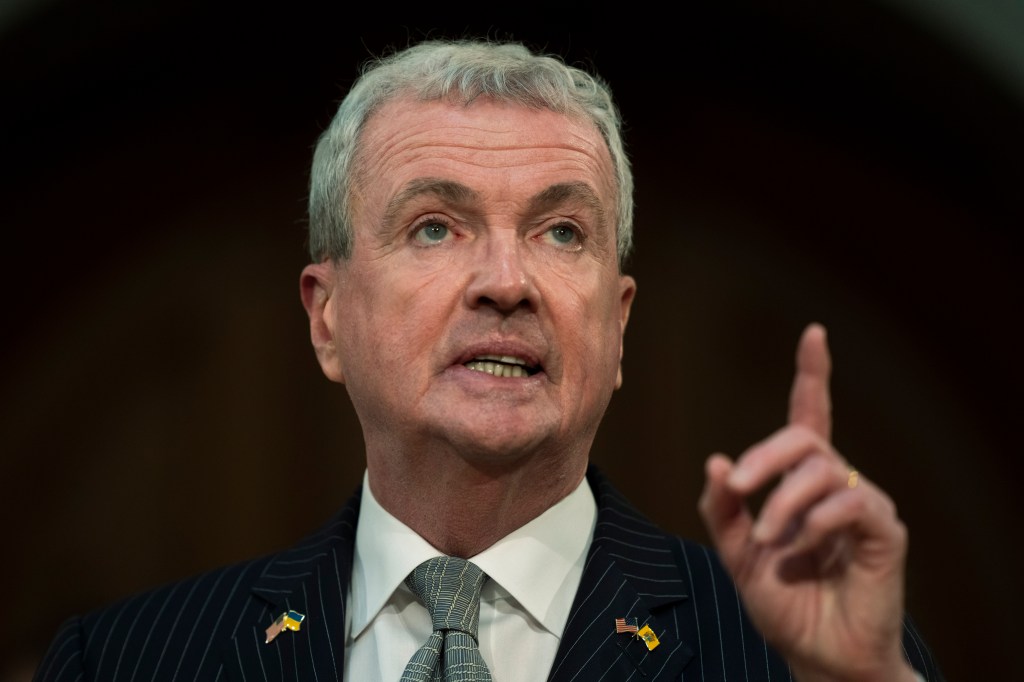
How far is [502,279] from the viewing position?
7.62ft

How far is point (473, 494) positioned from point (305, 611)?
14.7 inches

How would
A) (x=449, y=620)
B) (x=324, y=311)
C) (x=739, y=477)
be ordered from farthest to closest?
(x=324, y=311)
(x=449, y=620)
(x=739, y=477)

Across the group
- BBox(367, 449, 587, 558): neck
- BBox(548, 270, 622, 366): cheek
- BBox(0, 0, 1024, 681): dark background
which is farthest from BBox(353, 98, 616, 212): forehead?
BBox(0, 0, 1024, 681): dark background

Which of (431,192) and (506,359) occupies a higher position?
(431,192)

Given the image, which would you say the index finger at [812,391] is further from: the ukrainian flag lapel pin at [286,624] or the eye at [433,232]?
the ukrainian flag lapel pin at [286,624]

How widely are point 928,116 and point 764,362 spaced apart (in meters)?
1.06

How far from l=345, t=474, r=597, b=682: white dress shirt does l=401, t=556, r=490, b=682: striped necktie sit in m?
0.04

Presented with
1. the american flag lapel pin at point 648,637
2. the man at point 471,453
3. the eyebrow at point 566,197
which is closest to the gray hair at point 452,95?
the man at point 471,453

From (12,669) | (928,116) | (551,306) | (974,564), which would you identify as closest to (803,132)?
(928,116)

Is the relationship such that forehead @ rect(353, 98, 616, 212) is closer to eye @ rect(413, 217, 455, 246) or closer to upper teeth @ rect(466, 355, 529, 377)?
eye @ rect(413, 217, 455, 246)

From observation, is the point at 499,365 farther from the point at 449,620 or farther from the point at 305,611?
the point at 305,611

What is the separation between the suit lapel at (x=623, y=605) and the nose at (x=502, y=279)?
46 centimetres

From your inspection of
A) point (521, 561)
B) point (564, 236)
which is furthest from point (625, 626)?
point (564, 236)

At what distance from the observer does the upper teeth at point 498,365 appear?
7.64 ft
